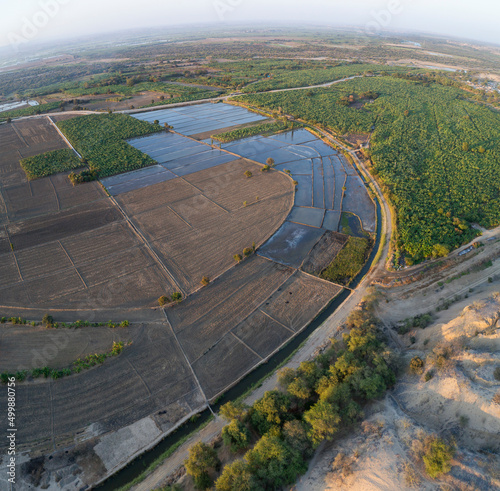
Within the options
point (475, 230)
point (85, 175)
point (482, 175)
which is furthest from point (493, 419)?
point (85, 175)

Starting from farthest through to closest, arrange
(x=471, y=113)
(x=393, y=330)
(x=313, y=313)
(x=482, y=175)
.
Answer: (x=471, y=113) → (x=482, y=175) → (x=313, y=313) → (x=393, y=330)

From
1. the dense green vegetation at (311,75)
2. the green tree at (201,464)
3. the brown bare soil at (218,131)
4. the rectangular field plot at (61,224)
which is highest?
the dense green vegetation at (311,75)

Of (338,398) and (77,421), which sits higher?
(338,398)

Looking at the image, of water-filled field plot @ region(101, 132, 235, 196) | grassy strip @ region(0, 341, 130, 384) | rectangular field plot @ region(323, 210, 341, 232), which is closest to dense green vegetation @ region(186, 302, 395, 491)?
grassy strip @ region(0, 341, 130, 384)

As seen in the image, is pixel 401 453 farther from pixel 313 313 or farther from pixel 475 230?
pixel 475 230

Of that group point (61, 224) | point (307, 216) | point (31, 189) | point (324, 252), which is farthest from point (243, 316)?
point (31, 189)

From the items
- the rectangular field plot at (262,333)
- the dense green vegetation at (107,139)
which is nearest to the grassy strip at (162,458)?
the rectangular field plot at (262,333)

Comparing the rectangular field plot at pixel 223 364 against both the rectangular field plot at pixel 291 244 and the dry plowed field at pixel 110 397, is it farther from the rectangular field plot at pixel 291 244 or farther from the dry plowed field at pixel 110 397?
the rectangular field plot at pixel 291 244
